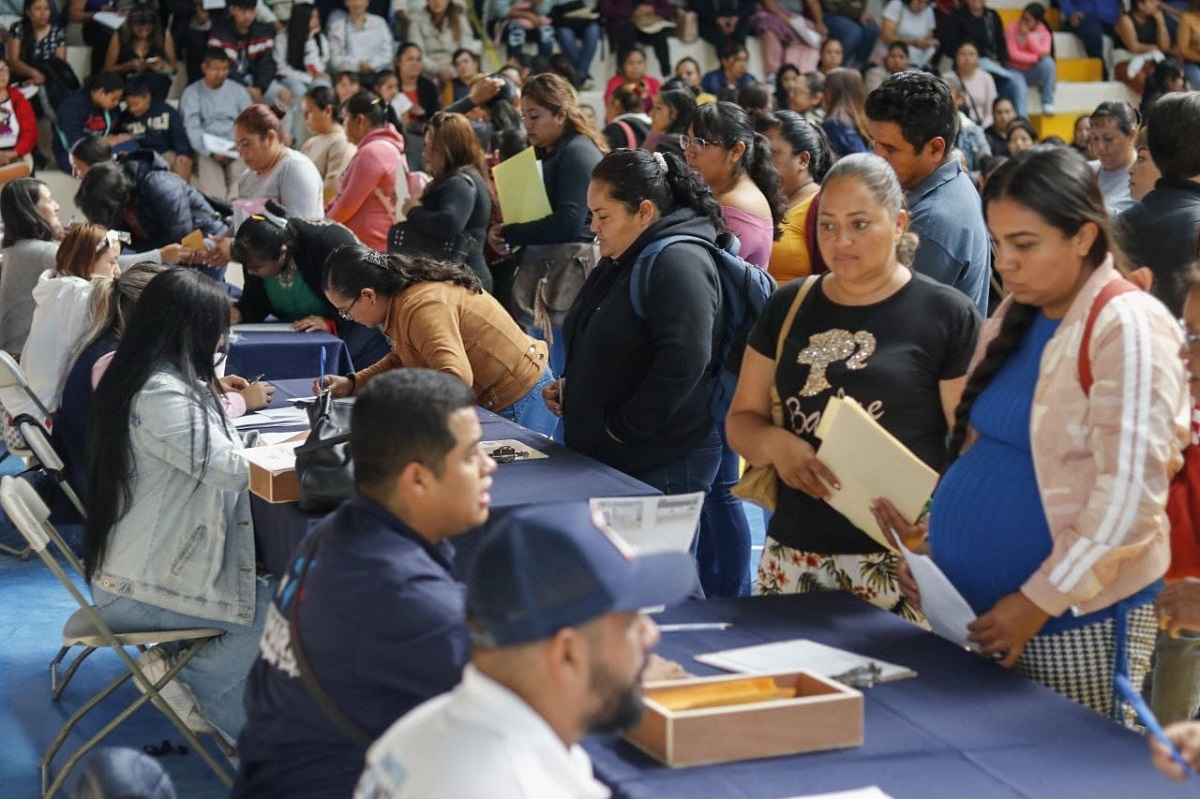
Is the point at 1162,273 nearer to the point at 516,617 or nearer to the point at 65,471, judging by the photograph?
the point at 516,617

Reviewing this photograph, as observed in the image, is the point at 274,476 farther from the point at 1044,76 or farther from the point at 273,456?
the point at 1044,76

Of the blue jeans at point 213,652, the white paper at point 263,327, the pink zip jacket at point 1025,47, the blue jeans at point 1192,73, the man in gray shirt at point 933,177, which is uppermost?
the pink zip jacket at point 1025,47

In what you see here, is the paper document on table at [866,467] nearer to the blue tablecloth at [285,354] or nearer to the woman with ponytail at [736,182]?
the woman with ponytail at [736,182]

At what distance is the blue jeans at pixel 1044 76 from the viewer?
12641 millimetres

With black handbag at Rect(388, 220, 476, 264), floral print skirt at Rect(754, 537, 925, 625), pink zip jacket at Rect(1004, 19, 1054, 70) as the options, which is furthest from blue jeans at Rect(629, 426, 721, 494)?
pink zip jacket at Rect(1004, 19, 1054, 70)

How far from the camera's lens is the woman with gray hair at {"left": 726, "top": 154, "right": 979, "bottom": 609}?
2.63m

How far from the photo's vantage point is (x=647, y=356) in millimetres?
3551

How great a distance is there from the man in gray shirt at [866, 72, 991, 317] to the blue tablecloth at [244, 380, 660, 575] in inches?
34.9

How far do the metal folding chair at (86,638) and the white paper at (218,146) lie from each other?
264 inches

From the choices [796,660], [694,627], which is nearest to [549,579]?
[796,660]

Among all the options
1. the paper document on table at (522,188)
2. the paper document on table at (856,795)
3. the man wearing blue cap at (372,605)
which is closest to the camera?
the paper document on table at (856,795)

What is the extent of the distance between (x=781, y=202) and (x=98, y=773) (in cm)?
326

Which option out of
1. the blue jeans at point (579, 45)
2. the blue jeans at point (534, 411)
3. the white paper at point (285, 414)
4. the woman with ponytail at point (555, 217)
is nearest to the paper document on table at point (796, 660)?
the blue jeans at point (534, 411)

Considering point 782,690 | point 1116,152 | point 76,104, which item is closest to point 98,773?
point 782,690
